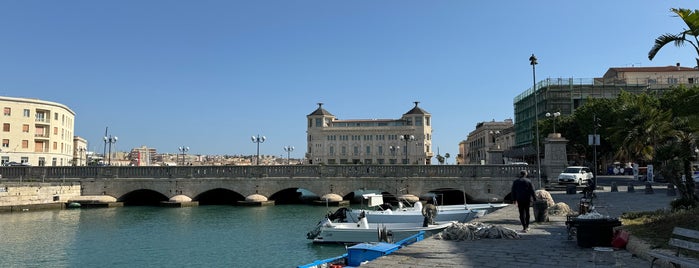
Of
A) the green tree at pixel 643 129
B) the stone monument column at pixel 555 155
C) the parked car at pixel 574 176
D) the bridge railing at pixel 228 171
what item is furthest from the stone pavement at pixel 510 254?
the bridge railing at pixel 228 171

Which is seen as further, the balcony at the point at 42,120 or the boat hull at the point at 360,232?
the balcony at the point at 42,120

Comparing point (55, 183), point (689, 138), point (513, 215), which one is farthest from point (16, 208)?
point (689, 138)

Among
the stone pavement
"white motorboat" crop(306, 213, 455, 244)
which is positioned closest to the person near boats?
"white motorboat" crop(306, 213, 455, 244)

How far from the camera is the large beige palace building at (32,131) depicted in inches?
→ 2724

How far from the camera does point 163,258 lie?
2064 centimetres

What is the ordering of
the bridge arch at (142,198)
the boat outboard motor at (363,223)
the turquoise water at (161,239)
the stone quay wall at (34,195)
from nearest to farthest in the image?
the turquoise water at (161,239) → the boat outboard motor at (363,223) → the stone quay wall at (34,195) → the bridge arch at (142,198)

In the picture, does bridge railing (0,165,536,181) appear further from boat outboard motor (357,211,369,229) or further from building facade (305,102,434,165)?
building facade (305,102,434,165)

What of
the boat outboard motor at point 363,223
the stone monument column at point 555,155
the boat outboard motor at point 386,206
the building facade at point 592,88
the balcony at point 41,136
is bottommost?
the boat outboard motor at point 363,223

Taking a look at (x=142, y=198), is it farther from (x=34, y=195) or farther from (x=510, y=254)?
(x=510, y=254)

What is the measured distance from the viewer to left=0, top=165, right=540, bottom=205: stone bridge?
41.2 m

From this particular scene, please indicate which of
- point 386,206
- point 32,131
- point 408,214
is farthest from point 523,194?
point 32,131

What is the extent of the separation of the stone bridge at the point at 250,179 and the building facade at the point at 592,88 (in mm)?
35037

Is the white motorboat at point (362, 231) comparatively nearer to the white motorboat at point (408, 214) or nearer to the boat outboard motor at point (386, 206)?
the white motorboat at point (408, 214)

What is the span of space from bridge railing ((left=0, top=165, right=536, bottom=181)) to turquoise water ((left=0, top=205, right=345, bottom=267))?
474 cm
